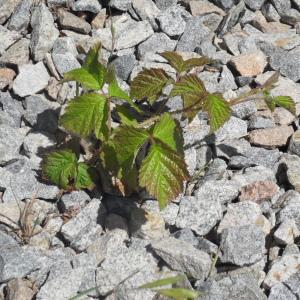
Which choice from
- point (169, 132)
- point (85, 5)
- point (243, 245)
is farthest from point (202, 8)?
point (243, 245)

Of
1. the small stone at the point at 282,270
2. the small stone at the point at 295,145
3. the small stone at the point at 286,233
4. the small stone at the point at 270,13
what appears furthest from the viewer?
the small stone at the point at 270,13

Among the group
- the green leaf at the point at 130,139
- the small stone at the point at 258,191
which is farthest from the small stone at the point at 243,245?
the green leaf at the point at 130,139

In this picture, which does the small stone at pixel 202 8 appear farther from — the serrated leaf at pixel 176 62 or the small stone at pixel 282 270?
the small stone at pixel 282 270

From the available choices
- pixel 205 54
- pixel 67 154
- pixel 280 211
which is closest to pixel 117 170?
pixel 67 154

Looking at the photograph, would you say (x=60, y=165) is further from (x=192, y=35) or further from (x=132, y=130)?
(x=192, y=35)

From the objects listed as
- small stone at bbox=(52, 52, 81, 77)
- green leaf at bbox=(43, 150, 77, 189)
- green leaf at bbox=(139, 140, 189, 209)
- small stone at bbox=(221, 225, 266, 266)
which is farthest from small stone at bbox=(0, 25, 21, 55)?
small stone at bbox=(221, 225, 266, 266)

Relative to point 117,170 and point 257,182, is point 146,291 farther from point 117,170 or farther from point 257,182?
point 257,182

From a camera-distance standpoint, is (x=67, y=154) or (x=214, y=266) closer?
(x=214, y=266)
